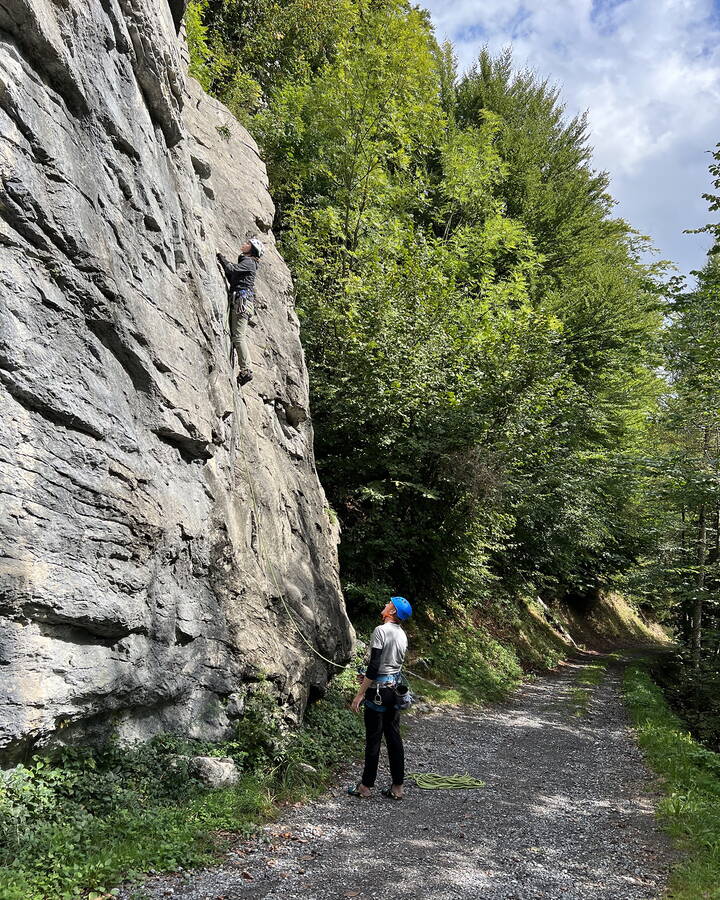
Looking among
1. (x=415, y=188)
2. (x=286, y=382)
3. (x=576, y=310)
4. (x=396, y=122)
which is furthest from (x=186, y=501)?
(x=576, y=310)

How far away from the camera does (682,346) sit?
12.7 m

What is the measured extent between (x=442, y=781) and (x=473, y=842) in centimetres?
183

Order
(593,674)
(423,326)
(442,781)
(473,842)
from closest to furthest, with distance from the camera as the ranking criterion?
(473,842), (442,781), (423,326), (593,674)

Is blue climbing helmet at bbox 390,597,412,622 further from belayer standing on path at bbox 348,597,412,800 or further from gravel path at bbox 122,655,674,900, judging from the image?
gravel path at bbox 122,655,674,900

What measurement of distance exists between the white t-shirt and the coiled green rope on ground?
1744mm

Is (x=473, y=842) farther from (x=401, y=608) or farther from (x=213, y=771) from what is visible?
(x=213, y=771)

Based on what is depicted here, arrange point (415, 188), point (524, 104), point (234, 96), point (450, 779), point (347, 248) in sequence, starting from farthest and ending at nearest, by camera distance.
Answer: point (524, 104)
point (415, 188)
point (347, 248)
point (234, 96)
point (450, 779)

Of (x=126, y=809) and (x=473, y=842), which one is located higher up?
(x=126, y=809)

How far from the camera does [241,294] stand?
Answer: 9.01 m

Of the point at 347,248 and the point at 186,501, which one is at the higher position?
the point at 347,248

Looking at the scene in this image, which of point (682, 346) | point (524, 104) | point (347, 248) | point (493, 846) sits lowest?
point (493, 846)

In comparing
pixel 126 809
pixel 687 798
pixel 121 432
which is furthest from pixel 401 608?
pixel 687 798

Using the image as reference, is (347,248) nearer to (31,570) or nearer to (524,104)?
(31,570)

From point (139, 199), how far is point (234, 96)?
34.3 feet
